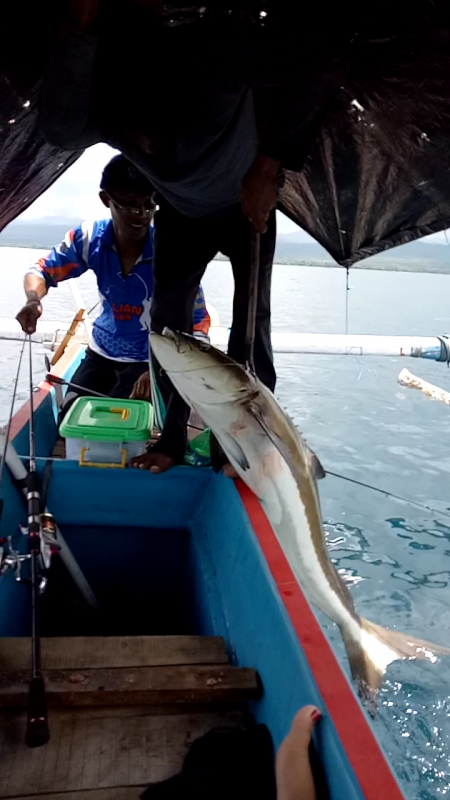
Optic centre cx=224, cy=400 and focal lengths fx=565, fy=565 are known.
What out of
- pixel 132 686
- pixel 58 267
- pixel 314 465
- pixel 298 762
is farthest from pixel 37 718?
pixel 58 267

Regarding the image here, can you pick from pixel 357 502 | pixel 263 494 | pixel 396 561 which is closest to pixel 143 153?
pixel 263 494

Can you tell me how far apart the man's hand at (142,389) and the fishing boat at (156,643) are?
970 mm

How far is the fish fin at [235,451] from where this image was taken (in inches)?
55.8

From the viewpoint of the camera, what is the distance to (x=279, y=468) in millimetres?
1436

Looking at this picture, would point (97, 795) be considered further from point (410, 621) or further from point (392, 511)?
point (392, 511)

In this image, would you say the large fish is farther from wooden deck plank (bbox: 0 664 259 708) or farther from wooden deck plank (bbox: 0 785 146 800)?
wooden deck plank (bbox: 0 785 146 800)

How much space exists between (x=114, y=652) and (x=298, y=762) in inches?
32.7

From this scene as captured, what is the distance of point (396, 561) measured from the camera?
13.4 feet

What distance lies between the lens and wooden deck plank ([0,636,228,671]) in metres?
1.85

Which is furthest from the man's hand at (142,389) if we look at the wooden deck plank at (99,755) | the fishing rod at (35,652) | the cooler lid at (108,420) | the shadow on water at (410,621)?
the wooden deck plank at (99,755)

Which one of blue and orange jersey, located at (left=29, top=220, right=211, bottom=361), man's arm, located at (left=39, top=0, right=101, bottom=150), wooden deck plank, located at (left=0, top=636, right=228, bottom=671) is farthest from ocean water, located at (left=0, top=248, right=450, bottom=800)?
man's arm, located at (left=39, top=0, right=101, bottom=150)

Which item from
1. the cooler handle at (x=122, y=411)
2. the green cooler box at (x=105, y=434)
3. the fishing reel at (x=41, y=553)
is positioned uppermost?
the cooler handle at (x=122, y=411)

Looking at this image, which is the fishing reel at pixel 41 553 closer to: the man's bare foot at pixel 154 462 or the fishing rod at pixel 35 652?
the fishing rod at pixel 35 652

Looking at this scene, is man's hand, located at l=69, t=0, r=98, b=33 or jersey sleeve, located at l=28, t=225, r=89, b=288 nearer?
man's hand, located at l=69, t=0, r=98, b=33
